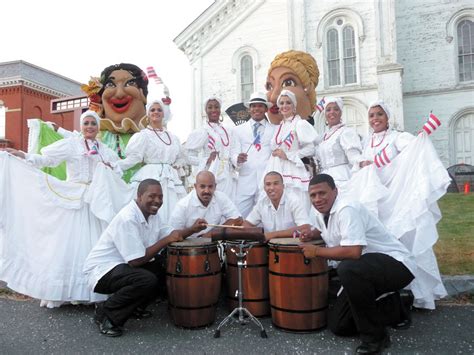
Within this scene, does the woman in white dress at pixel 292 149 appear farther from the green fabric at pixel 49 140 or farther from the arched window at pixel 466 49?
the arched window at pixel 466 49

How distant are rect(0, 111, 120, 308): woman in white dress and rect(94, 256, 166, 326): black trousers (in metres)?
0.73

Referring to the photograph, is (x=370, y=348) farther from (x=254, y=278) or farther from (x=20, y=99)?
(x=20, y=99)

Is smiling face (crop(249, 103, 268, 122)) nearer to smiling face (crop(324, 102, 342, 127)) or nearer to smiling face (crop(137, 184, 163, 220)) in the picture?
smiling face (crop(324, 102, 342, 127))

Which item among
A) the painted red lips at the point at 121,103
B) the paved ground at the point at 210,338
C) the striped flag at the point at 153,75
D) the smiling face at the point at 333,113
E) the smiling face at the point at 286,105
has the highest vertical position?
the striped flag at the point at 153,75

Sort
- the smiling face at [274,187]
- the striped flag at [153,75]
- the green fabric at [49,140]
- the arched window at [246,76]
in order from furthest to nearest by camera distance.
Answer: the arched window at [246,76] → the striped flag at [153,75] → the green fabric at [49,140] → the smiling face at [274,187]

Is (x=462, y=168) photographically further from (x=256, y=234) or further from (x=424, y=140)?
(x=256, y=234)

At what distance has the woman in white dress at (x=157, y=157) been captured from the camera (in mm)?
5219

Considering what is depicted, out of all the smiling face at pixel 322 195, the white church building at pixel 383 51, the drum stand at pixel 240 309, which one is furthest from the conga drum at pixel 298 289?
the white church building at pixel 383 51

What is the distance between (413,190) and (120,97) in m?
3.98

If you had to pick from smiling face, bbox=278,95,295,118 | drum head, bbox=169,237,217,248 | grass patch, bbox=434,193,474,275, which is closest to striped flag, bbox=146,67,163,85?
smiling face, bbox=278,95,295,118

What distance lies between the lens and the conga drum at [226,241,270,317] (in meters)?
3.84

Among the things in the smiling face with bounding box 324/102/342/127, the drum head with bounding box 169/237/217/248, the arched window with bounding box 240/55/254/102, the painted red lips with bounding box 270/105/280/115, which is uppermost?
the arched window with bounding box 240/55/254/102

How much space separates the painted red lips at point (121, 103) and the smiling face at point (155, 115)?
2.70 feet

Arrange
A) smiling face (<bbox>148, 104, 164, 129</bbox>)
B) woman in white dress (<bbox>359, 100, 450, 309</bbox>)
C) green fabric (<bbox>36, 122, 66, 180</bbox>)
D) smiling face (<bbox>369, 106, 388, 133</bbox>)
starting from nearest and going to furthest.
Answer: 1. woman in white dress (<bbox>359, 100, 450, 309</bbox>)
2. smiling face (<bbox>369, 106, 388, 133</bbox>)
3. green fabric (<bbox>36, 122, 66, 180</bbox>)
4. smiling face (<bbox>148, 104, 164, 129</bbox>)
